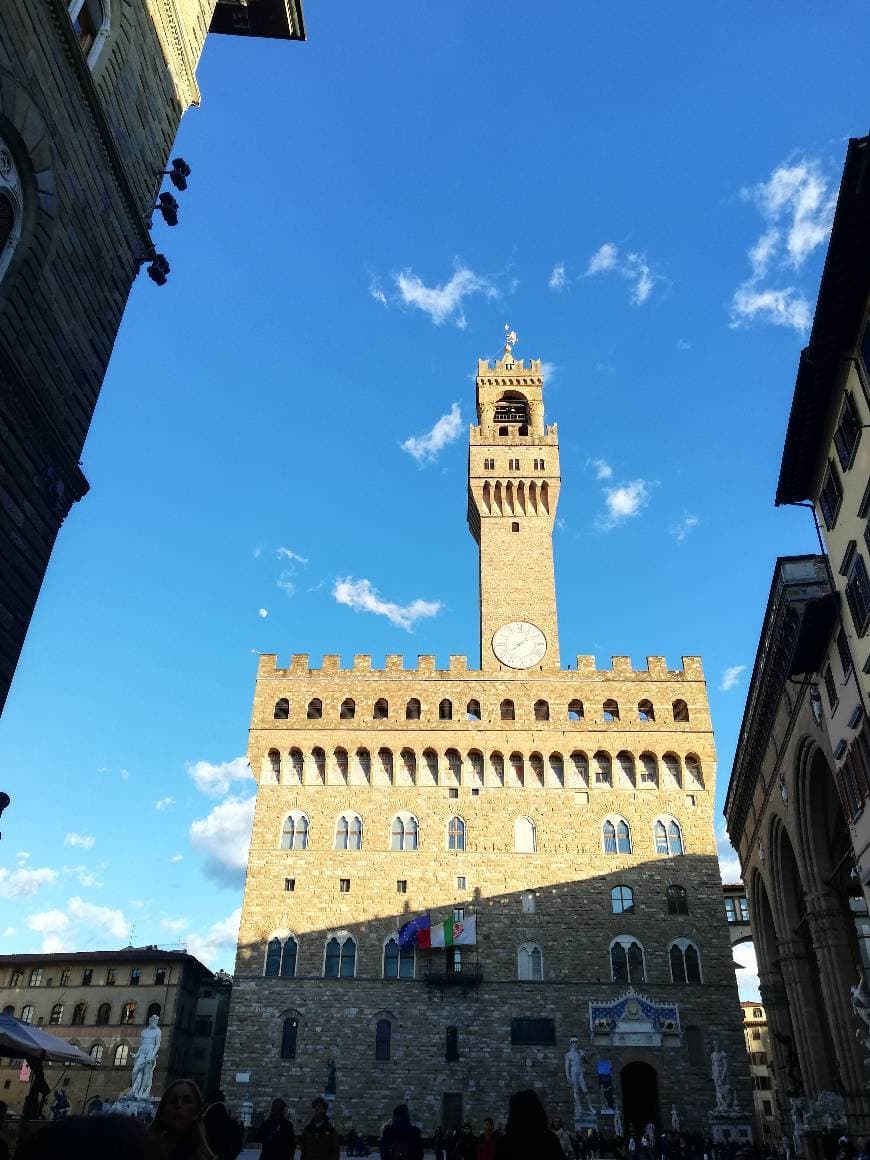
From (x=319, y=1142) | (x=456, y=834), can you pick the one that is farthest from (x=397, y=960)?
(x=319, y=1142)

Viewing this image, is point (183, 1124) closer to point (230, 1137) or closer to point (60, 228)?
point (230, 1137)

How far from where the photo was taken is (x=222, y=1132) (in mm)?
7336

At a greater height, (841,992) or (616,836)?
(616,836)

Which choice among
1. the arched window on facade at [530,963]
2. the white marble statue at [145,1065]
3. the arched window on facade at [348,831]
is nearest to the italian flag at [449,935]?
the arched window on facade at [530,963]

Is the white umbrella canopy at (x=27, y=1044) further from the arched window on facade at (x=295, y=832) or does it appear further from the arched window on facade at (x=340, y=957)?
the arched window on facade at (x=295, y=832)

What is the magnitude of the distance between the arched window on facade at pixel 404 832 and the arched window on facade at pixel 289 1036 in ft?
23.5

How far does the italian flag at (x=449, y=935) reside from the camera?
1325 inches

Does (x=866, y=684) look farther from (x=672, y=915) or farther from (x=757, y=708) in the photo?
(x=672, y=915)

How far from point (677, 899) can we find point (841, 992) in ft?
46.2

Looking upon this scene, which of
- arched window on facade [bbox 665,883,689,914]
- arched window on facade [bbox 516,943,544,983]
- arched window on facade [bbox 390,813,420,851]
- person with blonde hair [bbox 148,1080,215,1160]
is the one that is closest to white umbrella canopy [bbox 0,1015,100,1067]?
person with blonde hair [bbox 148,1080,215,1160]

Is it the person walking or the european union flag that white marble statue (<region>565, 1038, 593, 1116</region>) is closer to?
the european union flag

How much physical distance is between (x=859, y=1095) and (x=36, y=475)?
2174cm

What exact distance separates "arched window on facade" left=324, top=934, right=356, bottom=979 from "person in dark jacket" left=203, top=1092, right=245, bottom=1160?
91.7ft

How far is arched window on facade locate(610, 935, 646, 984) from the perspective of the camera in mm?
33438
